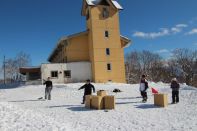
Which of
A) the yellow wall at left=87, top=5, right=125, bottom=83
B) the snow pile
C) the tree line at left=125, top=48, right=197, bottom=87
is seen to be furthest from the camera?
the tree line at left=125, top=48, right=197, bottom=87

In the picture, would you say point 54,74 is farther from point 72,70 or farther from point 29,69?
point 29,69

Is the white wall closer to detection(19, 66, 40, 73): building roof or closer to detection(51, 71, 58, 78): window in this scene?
detection(51, 71, 58, 78): window

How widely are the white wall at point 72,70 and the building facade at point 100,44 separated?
0.40 meters

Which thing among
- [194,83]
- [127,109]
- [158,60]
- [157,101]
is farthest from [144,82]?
[158,60]

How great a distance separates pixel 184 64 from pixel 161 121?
70032 mm

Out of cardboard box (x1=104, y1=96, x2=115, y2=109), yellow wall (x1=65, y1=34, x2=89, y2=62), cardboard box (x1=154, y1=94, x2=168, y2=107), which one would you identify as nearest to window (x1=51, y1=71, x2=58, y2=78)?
yellow wall (x1=65, y1=34, x2=89, y2=62)

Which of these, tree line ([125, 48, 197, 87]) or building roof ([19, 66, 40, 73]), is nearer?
building roof ([19, 66, 40, 73])

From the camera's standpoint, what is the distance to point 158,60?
9156 centimetres

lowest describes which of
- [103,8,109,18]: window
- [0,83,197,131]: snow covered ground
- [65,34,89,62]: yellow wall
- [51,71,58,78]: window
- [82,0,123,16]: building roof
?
[0,83,197,131]: snow covered ground

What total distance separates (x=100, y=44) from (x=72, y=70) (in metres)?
5.35

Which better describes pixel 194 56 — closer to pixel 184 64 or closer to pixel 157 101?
pixel 184 64

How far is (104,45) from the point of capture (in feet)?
140

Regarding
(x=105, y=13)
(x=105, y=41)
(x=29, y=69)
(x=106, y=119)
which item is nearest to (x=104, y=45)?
(x=105, y=41)

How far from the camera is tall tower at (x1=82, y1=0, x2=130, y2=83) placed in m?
42.3
